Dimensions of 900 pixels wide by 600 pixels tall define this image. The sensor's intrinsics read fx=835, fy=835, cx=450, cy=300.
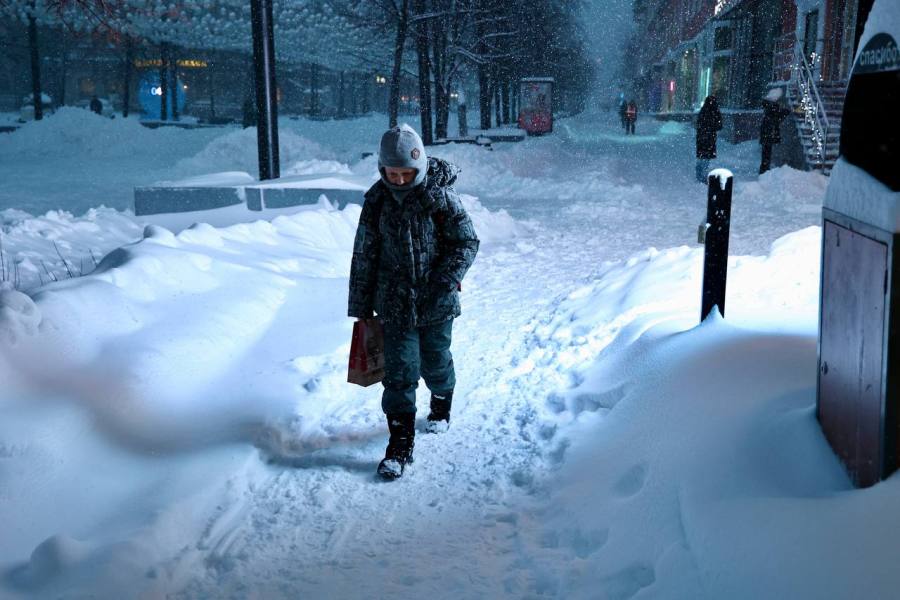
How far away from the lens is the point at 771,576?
250 centimetres

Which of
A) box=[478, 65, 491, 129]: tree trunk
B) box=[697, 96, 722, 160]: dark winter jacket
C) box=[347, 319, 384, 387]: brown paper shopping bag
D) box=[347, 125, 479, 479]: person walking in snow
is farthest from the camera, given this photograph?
box=[478, 65, 491, 129]: tree trunk

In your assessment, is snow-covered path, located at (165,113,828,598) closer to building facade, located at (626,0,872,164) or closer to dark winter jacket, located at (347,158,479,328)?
dark winter jacket, located at (347,158,479,328)

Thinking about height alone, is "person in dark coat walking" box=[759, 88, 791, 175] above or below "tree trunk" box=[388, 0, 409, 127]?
below

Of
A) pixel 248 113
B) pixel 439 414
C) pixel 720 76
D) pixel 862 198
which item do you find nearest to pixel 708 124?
pixel 439 414

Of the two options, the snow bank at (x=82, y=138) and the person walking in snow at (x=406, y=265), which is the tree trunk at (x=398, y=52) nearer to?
the snow bank at (x=82, y=138)

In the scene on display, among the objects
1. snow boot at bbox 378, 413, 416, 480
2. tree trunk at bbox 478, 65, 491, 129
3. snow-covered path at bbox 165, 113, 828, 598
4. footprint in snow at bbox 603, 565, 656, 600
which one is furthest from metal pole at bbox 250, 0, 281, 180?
tree trunk at bbox 478, 65, 491, 129

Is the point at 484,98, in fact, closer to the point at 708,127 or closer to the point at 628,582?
the point at 708,127

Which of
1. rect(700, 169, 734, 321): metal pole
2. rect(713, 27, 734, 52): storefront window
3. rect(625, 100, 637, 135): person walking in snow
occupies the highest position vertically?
rect(713, 27, 734, 52): storefront window

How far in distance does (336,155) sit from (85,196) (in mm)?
12188

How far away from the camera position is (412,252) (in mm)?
4246

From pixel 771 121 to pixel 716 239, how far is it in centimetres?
1642

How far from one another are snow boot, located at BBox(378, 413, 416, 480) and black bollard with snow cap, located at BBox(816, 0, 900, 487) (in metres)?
2.05

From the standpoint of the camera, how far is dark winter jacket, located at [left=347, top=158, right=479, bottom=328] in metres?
4.24

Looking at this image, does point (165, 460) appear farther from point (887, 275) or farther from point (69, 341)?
point (887, 275)
